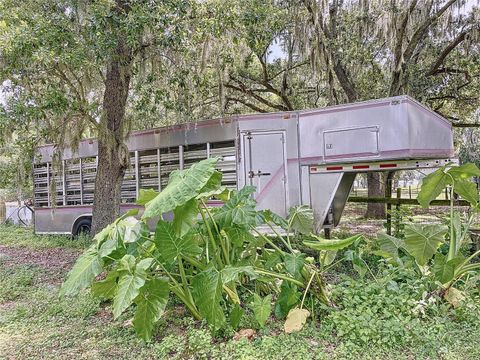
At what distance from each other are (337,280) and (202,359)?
7.47 ft

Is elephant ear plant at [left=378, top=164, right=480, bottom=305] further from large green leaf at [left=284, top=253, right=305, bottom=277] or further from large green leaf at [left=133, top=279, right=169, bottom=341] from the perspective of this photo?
large green leaf at [left=133, top=279, right=169, bottom=341]

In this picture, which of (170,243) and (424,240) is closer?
(170,243)

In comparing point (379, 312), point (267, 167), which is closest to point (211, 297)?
point (379, 312)

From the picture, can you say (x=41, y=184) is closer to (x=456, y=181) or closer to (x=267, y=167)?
(x=267, y=167)

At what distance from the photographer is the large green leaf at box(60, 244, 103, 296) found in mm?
3100

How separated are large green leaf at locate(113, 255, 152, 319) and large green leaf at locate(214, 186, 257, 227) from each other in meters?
0.79

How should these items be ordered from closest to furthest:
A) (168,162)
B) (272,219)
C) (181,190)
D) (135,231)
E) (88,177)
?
(181,190) < (135,231) < (272,219) < (168,162) < (88,177)

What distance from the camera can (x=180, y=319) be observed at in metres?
3.66

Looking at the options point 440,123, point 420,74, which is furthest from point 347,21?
point 440,123

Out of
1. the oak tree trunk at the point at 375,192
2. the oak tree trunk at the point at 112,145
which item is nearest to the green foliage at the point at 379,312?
the oak tree trunk at the point at 112,145

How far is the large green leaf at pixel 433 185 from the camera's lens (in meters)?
4.27

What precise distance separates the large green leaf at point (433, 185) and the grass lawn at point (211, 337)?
1445 millimetres

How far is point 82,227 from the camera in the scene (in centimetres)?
885

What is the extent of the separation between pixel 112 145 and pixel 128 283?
14.8ft
